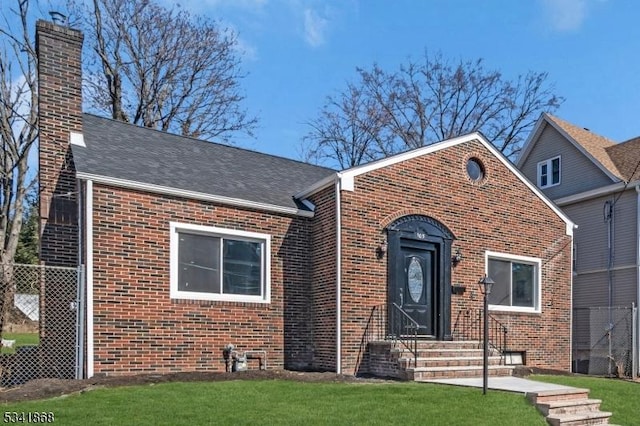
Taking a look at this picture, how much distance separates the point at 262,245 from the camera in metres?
10.9

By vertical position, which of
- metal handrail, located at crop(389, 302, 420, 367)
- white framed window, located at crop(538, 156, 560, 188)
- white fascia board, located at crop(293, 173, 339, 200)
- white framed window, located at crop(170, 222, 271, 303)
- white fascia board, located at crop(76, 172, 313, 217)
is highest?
white framed window, located at crop(538, 156, 560, 188)

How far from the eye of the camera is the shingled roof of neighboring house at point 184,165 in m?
9.99

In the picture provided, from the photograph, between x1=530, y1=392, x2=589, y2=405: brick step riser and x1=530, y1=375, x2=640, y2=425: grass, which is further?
x1=530, y1=375, x2=640, y2=425: grass

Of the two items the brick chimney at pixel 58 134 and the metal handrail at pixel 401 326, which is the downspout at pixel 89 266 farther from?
the metal handrail at pixel 401 326

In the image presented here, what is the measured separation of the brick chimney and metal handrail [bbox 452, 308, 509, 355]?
304 inches

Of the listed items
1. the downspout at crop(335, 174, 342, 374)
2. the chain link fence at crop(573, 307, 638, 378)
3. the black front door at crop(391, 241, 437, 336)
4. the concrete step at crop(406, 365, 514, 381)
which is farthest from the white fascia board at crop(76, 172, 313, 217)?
the chain link fence at crop(573, 307, 638, 378)

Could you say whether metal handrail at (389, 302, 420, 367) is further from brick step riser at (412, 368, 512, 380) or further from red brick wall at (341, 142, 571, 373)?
brick step riser at (412, 368, 512, 380)

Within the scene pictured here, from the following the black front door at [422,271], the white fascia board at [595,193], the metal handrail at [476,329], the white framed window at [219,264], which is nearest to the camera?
the white framed window at [219,264]

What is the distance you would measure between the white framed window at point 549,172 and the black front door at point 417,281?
1055 centimetres

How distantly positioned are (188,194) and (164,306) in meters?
2.00

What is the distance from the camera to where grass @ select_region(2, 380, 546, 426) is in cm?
643

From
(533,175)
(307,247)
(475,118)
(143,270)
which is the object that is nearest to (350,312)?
(307,247)

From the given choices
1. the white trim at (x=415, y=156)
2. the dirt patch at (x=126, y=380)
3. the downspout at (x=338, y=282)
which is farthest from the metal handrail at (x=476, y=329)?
the white trim at (x=415, y=156)

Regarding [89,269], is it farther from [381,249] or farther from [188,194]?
[381,249]
